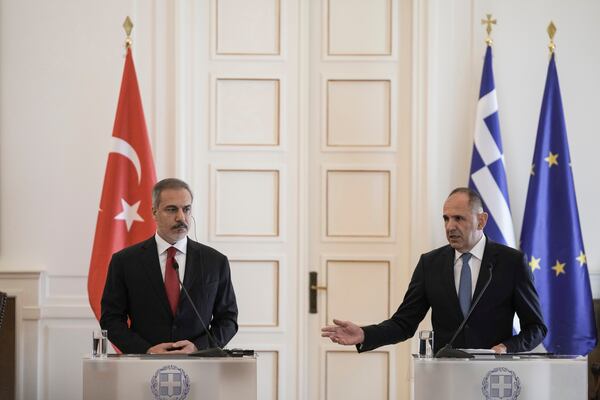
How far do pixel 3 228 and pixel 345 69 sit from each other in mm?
2441

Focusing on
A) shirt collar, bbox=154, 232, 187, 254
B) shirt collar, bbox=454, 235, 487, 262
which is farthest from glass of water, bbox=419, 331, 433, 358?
shirt collar, bbox=154, 232, 187, 254

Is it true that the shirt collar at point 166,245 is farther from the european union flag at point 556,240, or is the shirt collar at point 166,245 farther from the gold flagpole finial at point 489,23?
the gold flagpole finial at point 489,23

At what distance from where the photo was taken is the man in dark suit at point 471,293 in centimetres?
369

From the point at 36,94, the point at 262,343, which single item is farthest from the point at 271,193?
the point at 36,94

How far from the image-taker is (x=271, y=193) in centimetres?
553

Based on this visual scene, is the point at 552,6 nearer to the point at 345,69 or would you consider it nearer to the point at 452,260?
the point at 345,69

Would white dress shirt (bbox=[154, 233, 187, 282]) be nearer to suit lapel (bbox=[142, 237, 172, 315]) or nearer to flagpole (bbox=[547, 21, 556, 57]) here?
suit lapel (bbox=[142, 237, 172, 315])

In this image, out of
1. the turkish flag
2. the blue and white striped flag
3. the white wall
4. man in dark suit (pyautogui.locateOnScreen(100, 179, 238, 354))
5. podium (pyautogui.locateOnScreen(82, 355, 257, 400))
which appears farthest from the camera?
the white wall

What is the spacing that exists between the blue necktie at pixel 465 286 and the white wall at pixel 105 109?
1.56 m

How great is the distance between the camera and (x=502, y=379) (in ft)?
9.53

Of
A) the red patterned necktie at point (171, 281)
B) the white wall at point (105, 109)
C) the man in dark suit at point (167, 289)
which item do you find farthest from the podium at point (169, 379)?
the white wall at point (105, 109)

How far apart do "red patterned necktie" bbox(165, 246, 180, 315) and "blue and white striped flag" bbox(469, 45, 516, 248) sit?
2224 millimetres

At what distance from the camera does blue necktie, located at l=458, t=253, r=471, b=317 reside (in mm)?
3723

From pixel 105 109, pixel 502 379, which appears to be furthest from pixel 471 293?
pixel 105 109
